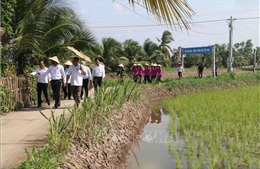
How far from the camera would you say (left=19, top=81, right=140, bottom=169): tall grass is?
10.9ft

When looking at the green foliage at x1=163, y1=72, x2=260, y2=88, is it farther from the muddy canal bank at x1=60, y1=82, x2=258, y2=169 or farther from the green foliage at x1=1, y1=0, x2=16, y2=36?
the green foliage at x1=1, y1=0, x2=16, y2=36

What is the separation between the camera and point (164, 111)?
11727 mm

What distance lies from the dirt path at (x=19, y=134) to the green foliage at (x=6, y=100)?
0.13 metres

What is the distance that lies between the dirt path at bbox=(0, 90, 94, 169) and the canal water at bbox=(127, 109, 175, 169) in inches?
64.1

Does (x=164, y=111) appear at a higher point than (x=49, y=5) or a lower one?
lower

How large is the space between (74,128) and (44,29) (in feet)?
20.6

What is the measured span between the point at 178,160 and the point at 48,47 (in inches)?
255

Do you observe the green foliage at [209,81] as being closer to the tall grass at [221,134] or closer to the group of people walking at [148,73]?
the group of people walking at [148,73]

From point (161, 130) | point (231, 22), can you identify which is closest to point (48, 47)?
point (161, 130)

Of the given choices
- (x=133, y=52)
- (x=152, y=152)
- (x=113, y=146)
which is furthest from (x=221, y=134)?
(x=133, y=52)

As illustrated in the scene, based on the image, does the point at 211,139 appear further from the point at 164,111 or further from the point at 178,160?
the point at 164,111

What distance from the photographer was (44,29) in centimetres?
996

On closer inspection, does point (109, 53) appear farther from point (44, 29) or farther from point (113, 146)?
point (113, 146)

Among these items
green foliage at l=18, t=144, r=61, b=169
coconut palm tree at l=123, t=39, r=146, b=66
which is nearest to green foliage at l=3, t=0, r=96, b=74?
green foliage at l=18, t=144, r=61, b=169
